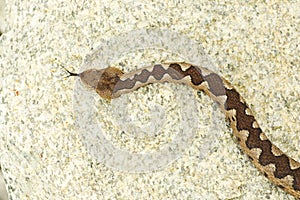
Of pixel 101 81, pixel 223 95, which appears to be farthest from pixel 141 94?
pixel 223 95

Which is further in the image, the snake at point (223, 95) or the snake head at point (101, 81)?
the snake head at point (101, 81)

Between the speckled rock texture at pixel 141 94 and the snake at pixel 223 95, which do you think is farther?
the speckled rock texture at pixel 141 94

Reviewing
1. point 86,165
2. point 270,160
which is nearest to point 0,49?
point 86,165

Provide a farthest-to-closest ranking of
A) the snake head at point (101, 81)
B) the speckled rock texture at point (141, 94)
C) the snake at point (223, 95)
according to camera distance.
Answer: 1. the snake head at point (101, 81)
2. the speckled rock texture at point (141, 94)
3. the snake at point (223, 95)

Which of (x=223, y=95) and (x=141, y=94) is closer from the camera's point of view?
(x=223, y=95)

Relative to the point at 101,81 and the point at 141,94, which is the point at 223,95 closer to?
the point at 141,94

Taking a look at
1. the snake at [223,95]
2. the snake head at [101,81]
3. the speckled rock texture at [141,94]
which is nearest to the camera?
the snake at [223,95]
